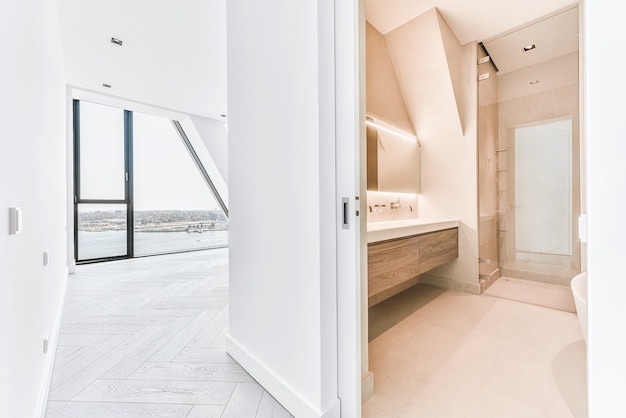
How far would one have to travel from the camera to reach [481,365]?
1737 mm

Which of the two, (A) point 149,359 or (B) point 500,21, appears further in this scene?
(B) point 500,21

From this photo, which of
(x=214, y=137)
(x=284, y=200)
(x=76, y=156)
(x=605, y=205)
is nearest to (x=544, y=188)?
(x=605, y=205)

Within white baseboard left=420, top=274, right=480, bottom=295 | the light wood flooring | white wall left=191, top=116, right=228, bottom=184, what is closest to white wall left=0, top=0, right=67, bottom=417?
the light wood flooring

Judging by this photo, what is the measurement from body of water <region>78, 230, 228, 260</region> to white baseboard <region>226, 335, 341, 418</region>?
181 inches

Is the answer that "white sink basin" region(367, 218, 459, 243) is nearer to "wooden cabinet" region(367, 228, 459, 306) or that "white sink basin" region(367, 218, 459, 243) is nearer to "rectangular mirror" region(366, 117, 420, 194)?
"wooden cabinet" region(367, 228, 459, 306)

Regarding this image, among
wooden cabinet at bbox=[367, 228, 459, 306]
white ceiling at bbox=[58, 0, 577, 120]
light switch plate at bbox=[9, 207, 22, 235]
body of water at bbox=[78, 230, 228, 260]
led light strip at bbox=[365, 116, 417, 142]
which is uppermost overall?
white ceiling at bbox=[58, 0, 577, 120]

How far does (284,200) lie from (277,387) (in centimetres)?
100

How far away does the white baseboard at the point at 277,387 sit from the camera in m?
1.24

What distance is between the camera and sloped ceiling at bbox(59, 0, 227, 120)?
101 inches

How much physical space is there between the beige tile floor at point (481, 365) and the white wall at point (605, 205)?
2.10 feet

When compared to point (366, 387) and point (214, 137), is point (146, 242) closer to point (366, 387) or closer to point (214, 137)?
point (214, 137)

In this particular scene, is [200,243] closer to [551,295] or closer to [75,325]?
[75,325]

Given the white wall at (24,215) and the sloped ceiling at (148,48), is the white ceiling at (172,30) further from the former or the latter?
the white wall at (24,215)

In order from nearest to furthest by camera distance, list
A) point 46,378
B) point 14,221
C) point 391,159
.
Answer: point 14,221, point 46,378, point 391,159
